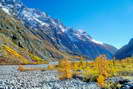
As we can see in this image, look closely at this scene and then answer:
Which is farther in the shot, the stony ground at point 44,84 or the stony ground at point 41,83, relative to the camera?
the stony ground at point 41,83

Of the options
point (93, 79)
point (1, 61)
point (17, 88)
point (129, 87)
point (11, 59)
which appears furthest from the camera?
point (11, 59)

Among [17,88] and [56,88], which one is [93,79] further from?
[17,88]

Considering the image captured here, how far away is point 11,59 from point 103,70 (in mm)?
117016

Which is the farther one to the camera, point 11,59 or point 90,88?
point 11,59

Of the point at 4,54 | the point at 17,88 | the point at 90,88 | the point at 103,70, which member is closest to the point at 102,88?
the point at 90,88

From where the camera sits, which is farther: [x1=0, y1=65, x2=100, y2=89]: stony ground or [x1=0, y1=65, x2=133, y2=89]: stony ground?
[x1=0, y1=65, x2=100, y2=89]: stony ground

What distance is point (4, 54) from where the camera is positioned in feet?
559

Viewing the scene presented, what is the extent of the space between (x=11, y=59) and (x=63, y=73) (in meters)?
112

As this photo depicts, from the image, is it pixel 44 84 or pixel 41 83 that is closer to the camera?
pixel 44 84

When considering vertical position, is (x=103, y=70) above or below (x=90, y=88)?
above

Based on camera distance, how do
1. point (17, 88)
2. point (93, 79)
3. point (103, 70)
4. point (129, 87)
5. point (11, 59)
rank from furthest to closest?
point (11, 59) → point (103, 70) → point (93, 79) → point (17, 88) → point (129, 87)

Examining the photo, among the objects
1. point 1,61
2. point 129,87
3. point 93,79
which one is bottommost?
point 129,87

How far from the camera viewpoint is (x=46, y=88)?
1581 inches

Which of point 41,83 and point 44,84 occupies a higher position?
point 41,83
